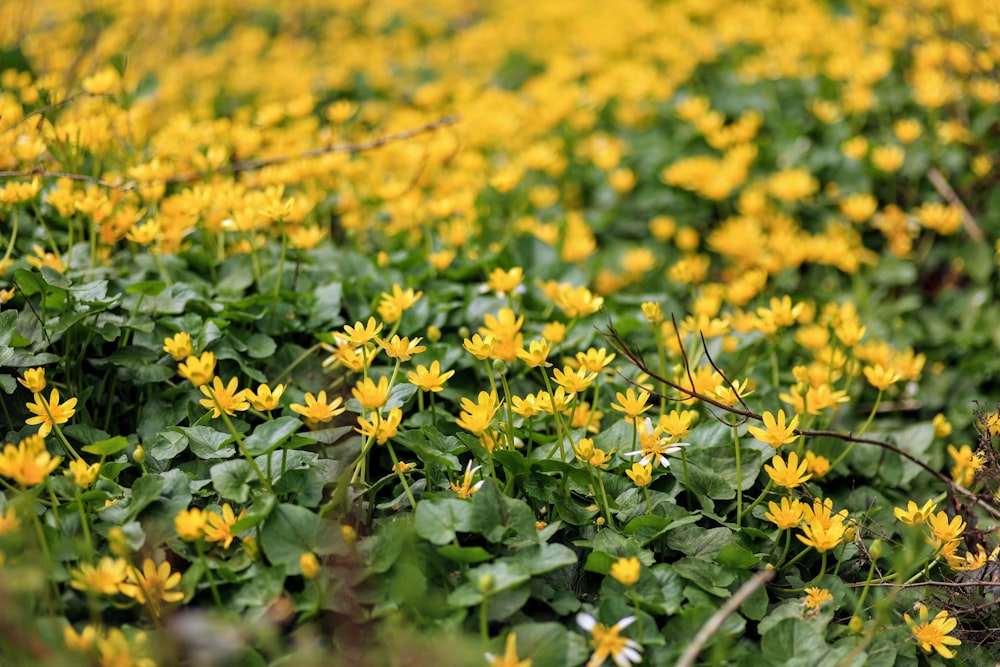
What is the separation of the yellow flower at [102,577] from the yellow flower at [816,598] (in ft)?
4.22

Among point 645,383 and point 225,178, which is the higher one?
point 225,178

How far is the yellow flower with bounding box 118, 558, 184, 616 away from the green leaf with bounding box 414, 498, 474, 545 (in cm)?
45

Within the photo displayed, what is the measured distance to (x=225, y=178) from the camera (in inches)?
117

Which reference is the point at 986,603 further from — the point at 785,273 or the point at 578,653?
the point at 785,273

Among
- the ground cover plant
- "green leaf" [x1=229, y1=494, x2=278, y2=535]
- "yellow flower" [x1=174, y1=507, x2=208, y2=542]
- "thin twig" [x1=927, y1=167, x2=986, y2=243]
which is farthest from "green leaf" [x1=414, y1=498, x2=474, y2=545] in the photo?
"thin twig" [x1=927, y1=167, x2=986, y2=243]

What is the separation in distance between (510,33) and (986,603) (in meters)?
4.56

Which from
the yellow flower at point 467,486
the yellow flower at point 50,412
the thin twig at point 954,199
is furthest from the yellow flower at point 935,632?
the thin twig at point 954,199

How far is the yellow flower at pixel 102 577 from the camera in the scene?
1498 millimetres

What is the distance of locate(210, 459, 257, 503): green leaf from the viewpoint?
1715mm

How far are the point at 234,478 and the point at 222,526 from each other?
11cm

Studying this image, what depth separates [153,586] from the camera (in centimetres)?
155

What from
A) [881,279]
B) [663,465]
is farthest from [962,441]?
[663,465]

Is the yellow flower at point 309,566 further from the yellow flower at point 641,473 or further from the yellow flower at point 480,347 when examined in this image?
the yellow flower at point 641,473

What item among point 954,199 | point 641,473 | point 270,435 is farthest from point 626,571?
point 954,199
